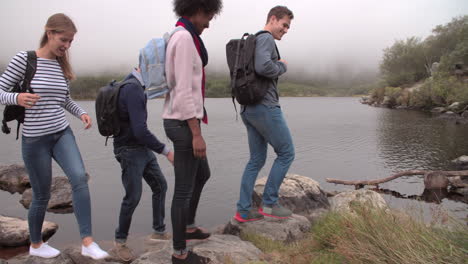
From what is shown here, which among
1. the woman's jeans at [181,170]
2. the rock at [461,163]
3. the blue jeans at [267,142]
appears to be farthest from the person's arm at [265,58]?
the rock at [461,163]

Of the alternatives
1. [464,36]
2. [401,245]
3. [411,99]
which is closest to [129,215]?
[401,245]

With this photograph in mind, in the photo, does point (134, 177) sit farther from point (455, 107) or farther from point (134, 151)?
point (455, 107)

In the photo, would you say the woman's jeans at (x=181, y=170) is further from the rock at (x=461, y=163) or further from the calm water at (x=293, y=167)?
the rock at (x=461, y=163)

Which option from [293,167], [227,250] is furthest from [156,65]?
[293,167]

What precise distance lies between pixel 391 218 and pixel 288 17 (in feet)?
8.51

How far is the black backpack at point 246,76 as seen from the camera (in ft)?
13.6

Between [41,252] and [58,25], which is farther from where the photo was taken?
[41,252]

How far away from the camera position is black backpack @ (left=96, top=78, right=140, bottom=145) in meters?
3.87

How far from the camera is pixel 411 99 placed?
46719 millimetres

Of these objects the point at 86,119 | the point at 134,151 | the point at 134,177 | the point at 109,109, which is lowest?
the point at 134,177

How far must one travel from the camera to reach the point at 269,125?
4254mm

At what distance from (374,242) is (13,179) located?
33.6ft

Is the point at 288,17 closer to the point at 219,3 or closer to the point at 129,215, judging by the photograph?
the point at 219,3

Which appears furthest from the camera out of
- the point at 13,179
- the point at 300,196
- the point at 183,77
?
the point at 13,179
